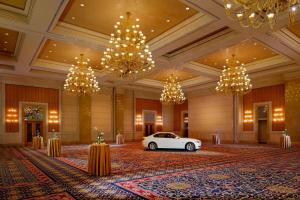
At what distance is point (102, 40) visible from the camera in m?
10.6

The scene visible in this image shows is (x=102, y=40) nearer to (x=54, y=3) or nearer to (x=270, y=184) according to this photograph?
(x=54, y=3)

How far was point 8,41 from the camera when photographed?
35.9 ft

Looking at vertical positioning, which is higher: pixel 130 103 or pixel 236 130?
pixel 130 103

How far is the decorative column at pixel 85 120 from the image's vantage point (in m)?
18.2

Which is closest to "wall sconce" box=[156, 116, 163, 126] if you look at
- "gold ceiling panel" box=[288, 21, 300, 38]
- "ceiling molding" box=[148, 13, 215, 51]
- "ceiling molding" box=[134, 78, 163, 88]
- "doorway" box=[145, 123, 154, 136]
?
"doorway" box=[145, 123, 154, 136]

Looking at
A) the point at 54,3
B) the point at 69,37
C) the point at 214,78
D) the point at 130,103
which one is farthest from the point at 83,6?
the point at 130,103

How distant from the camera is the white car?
39.0ft

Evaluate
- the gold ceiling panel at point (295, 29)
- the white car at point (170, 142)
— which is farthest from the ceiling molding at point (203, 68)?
the gold ceiling panel at point (295, 29)

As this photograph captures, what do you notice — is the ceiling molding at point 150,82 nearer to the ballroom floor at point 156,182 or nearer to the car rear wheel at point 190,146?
→ the car rear wheel at point 190,146

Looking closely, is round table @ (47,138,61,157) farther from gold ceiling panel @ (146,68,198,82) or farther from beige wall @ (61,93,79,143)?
gold ceiling panel @ (146,68,198,82)

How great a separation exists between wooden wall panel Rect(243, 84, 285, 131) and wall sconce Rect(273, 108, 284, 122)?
20cm

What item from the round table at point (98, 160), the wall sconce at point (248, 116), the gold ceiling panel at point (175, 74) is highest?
the gold ceiling panel at point (175, 74)

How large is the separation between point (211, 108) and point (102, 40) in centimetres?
1279

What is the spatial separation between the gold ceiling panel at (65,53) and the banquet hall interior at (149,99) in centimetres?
7
